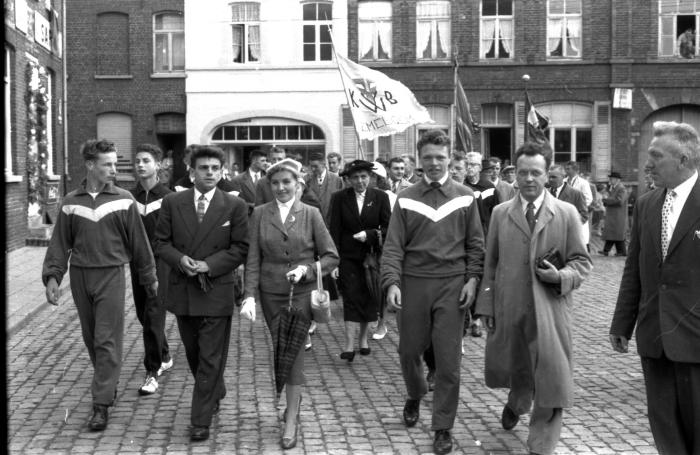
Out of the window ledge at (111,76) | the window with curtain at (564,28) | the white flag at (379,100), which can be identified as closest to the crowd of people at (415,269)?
the white flag at (379,100)

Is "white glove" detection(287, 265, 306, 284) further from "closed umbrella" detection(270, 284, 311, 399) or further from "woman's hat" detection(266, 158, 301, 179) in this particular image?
"woman's hat" detection(266, 158, 301, 179)

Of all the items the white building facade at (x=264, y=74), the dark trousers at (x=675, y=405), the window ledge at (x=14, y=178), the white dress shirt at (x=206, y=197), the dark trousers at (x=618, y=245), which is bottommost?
the dark trousers at (x=618, y=245)

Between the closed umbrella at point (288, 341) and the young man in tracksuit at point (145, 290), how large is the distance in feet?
5.91

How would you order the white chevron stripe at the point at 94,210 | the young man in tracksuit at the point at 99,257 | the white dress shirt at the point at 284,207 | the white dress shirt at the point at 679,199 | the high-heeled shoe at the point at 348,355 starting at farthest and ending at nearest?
the high-heeled shoe at the point at 348,355 < the white chevron stripe at the point at 94,210 < the young man in tracksuit at the point at 99,257 < the white dress shirt at the point at 284,207 < the white dress shirt at the point at 679,199

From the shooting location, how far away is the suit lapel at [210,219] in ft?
21.3

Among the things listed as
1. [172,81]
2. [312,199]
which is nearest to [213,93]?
[172,81]

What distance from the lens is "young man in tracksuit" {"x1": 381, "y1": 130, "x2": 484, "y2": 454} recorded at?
20.1 ft

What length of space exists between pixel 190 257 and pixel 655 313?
10.2ft

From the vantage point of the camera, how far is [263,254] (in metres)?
6.48

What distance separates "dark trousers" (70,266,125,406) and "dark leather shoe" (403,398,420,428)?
6.73 ft

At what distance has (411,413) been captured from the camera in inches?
260

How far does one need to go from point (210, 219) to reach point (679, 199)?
10.2 feet

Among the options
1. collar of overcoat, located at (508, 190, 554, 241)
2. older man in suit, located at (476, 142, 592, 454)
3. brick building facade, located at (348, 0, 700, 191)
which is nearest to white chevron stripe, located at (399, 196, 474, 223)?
older man in suit, located at (476, 142, 592, 454)

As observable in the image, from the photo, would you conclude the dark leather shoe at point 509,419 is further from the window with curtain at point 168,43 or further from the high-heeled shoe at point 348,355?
the window with curtain at point 168,43
